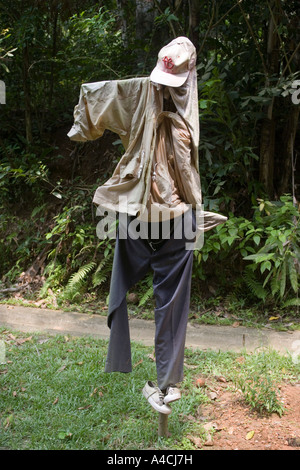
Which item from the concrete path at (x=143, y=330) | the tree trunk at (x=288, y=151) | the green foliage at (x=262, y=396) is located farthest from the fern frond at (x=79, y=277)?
the green foliage at (x=262, y=396)

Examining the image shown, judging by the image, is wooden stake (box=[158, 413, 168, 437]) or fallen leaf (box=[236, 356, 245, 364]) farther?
fallen leaf (box=[236, 356, 245, 364])

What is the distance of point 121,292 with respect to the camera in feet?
9.82

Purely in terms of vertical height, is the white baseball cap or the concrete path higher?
the white baseball cap

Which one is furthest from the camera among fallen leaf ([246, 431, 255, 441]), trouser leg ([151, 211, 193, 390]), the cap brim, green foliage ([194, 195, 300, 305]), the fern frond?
the fern frond

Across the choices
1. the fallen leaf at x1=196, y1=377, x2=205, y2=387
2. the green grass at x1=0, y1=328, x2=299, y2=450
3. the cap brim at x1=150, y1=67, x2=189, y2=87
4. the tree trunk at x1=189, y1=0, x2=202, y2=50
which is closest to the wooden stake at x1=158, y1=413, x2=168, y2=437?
the green grass at x1=0, y1=328, x2=299, y2=450

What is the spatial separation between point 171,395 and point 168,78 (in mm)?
1822

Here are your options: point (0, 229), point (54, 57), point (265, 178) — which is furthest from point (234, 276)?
point (54, 57)

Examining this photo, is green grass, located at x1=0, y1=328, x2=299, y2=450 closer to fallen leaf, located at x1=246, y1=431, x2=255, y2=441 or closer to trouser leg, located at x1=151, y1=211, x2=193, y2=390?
fallen leaf, located at x1=246, y1=431, x2=255, y2=441

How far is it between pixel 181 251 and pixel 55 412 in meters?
1.53

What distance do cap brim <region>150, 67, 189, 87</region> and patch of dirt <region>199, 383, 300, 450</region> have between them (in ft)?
7.20

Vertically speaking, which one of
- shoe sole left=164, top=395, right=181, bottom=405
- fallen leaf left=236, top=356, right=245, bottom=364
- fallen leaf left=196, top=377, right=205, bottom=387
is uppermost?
shoe sole left=164, top=395, right=181, bottom=405

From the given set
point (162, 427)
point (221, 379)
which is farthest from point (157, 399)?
point (221, 379)

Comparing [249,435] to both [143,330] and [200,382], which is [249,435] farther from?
[143,330]

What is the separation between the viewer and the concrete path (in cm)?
476
